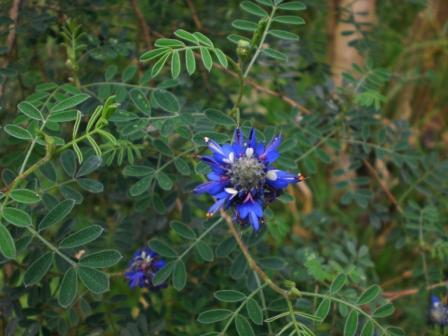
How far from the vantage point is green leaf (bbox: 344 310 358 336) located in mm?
1370

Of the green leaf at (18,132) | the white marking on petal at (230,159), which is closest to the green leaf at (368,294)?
the white marking on petal at (230,159)

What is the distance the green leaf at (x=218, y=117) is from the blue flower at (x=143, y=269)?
42 centimetres

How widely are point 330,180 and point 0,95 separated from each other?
1936 millimetres

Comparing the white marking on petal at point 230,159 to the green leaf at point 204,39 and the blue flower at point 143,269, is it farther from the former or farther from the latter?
the blue flower at point 143,269

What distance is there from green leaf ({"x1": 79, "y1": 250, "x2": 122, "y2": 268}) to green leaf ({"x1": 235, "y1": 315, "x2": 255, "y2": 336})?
1.00ft

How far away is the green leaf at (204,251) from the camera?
1506mm

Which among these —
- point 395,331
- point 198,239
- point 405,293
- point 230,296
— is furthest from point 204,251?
point 405,293

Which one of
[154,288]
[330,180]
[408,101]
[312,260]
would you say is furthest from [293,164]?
[408,101]

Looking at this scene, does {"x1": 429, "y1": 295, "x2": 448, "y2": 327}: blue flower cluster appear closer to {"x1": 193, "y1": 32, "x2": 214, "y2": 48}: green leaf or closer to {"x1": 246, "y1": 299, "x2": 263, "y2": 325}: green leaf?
{"x1": 246, "y1": 299, "x2": 263, "y2": 325}: green leaf

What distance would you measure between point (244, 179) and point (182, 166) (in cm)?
32

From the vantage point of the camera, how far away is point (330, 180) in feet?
10.6

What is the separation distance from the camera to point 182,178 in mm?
1742

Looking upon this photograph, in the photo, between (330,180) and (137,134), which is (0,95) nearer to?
(137,134)

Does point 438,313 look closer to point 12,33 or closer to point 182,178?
point 182,178
